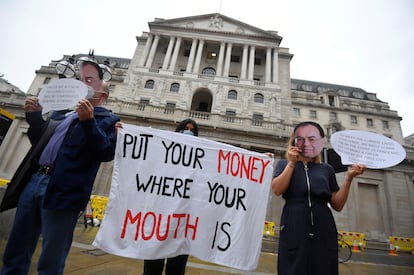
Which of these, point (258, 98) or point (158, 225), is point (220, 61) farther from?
point (158, 225)

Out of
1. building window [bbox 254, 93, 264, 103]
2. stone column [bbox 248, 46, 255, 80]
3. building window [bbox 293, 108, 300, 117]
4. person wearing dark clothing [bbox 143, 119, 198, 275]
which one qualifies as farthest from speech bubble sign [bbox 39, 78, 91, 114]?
building window [bbox 293, 108, 300, 117]

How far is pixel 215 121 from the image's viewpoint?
671 inches

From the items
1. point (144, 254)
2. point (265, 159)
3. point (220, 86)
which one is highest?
point (220, 86)

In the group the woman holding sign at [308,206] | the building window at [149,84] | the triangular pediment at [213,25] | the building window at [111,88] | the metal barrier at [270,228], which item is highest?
the triangular pediment at [213,25]

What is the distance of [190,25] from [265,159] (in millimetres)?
28776

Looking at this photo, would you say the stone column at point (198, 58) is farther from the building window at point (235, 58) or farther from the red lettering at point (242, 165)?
the red lettering at point (242, 165)

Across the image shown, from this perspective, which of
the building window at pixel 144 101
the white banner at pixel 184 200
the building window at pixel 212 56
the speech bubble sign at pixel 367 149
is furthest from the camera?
the building window at pixel 212 56

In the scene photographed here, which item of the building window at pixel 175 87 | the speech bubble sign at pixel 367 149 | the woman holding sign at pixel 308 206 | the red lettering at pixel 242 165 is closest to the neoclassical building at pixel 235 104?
the building window at pixel 175 87

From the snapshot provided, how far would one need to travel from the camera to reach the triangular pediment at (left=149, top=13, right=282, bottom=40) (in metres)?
26.2

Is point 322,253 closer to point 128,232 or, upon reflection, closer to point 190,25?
point 128,232

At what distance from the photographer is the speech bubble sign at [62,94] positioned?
1.98 m

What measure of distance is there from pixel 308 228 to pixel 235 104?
20282mm

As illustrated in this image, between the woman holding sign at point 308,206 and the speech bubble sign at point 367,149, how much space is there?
13cm

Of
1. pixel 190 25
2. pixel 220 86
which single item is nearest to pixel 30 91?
pixel 190 25
